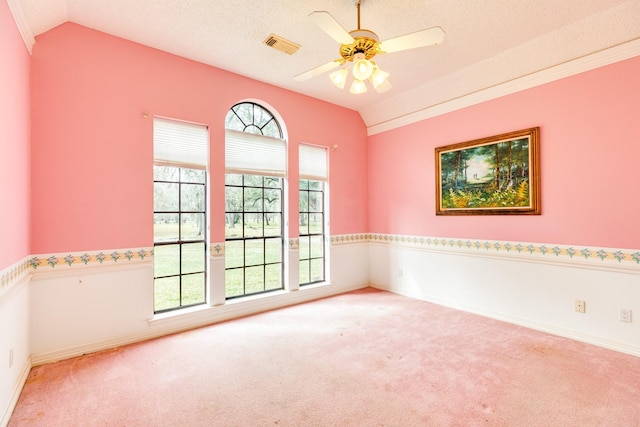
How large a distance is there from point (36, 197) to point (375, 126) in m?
4.35

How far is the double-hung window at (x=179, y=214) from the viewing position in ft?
10.5

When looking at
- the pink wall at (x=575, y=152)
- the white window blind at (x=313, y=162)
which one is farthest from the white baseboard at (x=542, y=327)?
the white window blind at (x=313, y=162)

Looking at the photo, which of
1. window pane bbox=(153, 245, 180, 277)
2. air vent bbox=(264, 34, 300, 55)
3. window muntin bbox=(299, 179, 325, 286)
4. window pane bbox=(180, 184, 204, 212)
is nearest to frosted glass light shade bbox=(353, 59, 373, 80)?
air vent bbox=(264, 34, 300, 55)

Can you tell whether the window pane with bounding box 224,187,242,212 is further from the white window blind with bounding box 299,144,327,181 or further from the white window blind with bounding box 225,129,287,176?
the white window blind with bounding box 299,144,327,181

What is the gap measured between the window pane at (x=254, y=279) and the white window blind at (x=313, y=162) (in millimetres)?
1460

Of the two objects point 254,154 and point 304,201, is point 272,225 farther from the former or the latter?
point 254,154

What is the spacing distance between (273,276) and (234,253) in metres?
0.70

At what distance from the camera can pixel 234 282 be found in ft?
12.4

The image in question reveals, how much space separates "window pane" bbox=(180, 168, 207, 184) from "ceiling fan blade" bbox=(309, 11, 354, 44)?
2179mm

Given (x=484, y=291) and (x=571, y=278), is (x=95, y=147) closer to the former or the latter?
(x=484, y=291)

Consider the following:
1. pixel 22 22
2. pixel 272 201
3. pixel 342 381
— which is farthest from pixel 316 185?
pixel 22 22

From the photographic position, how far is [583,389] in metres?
2.15

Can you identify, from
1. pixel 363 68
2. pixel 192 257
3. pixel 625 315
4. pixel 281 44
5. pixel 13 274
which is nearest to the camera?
pixel 13 274

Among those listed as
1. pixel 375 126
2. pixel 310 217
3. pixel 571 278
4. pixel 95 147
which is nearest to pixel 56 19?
pixel 95 147
